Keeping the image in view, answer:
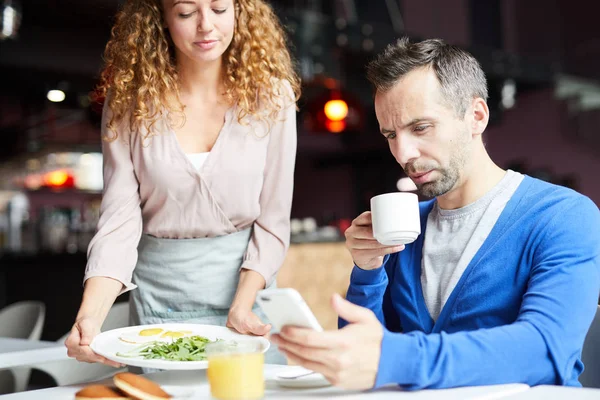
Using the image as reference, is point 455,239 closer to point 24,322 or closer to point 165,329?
point 165,329

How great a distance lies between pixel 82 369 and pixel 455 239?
4.32 feet

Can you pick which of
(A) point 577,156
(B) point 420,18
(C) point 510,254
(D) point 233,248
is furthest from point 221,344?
(A) point 577,156

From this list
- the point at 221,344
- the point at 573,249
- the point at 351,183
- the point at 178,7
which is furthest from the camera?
the point at 351,183

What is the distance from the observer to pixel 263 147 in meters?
1.82

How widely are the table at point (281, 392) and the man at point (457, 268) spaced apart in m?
0.02

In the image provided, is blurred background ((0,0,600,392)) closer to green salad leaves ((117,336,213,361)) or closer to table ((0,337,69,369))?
table ((0,337,69,369))

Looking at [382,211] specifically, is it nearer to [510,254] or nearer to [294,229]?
[510,254]

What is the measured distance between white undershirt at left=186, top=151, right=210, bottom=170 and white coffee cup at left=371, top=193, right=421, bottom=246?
2.01 feet

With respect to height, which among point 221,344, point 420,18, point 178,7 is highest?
point 420,18

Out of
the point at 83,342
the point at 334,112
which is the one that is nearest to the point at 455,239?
the point at 83,342

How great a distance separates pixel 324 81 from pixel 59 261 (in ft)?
8.81

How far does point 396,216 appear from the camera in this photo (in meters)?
1.28

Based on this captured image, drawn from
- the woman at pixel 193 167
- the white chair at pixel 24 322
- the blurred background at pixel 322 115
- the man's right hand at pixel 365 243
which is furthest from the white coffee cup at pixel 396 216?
the blurred background at pixel 322 115

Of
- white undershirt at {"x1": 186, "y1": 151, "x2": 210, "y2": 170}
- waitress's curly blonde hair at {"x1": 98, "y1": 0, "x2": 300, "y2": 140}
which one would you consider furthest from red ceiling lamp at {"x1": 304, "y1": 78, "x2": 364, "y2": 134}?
white undershirt at {"x1": 186, "y1": 151, "x2": 210, "y2": 170}
